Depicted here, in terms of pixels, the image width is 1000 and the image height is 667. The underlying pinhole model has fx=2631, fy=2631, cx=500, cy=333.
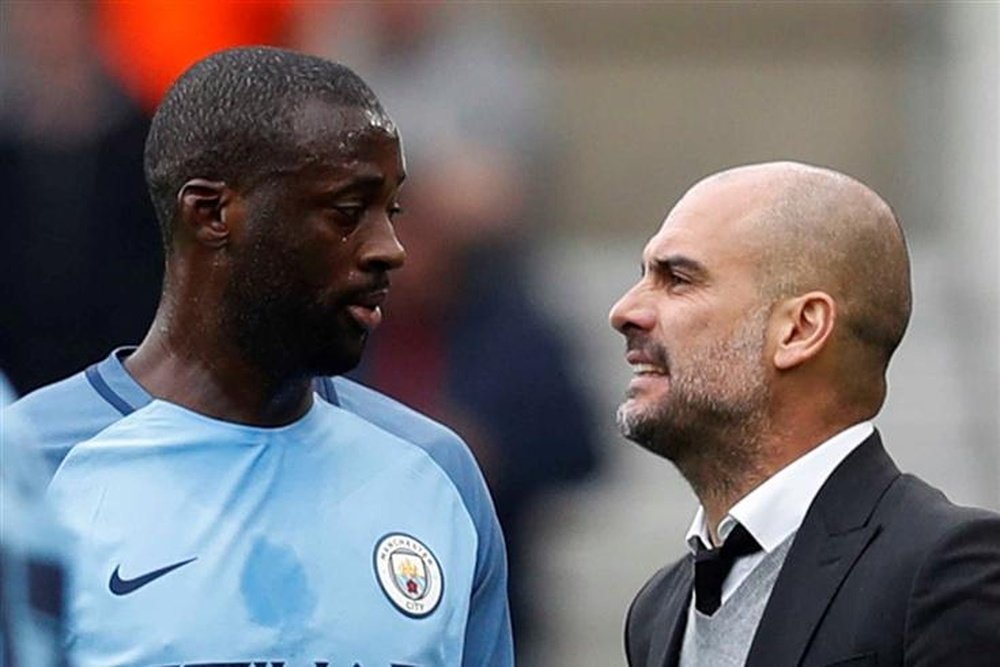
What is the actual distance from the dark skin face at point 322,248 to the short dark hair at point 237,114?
0.10 ft

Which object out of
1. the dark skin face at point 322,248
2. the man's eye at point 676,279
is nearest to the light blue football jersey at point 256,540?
the dark skin face at point 322,248

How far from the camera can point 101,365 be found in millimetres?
3615

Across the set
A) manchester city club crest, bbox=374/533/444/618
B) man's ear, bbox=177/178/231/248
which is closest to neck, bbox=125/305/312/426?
man's ear, bbox=177/178/231/248

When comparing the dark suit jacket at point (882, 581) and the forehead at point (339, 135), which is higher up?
the forehead at point (339, 135)

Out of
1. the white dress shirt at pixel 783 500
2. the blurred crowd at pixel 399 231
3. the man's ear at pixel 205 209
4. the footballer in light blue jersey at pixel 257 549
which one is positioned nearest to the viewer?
the footballer in light blue jersey at pixel 257 549

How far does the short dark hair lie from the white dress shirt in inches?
32.1

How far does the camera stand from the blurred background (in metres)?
6.06

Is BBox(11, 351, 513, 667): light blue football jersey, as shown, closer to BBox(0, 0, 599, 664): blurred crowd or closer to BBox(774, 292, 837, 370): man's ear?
BBox(774, 292, 837, 370): man's ear

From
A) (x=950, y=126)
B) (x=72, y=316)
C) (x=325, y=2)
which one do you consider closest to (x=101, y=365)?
(x=72, y=316)

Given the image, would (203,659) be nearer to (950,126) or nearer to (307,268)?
(307,268)

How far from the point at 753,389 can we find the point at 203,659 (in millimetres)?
977

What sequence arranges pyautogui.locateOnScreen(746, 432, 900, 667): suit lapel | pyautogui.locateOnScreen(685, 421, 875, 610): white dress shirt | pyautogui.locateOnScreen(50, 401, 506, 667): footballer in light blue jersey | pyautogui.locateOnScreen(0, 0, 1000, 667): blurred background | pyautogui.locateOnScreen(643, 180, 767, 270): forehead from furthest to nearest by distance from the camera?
pyautogui.locateOnScreen(0, 0, 1000, 667): blurred background → pyautogui.locateOnScreen(643, 180, 767, 270): forehead → pyautogui.locateOnScreen(685, 421, 875, 610): white dress shirt → pyautogui.locateOnScreen(746, 432, 900, 667): suit lapel → pyautogui.locateOnScreen(50, 401, 506, 667): footballer in light blue jersey

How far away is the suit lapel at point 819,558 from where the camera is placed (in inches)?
143

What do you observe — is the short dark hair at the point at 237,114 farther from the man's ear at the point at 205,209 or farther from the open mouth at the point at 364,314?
the open mouth at the point at 364,314
